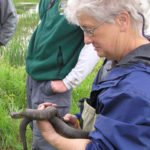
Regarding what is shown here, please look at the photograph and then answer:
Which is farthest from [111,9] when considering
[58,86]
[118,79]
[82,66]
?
[58,86]

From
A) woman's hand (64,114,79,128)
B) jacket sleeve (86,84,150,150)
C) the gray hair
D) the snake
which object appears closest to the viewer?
jacket sleeve (86,84,150,150)

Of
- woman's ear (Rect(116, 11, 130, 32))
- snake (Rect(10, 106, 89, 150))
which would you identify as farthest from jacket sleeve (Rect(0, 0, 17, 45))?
woman's ear (Rect(116, 11, 130, 32))

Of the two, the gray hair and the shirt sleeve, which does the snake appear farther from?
the gray hair

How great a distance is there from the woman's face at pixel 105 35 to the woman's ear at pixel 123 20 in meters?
0.03

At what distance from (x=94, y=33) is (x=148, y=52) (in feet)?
1.16

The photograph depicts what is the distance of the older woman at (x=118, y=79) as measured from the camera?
108 centimetres

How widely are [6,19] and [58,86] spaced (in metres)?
1.56

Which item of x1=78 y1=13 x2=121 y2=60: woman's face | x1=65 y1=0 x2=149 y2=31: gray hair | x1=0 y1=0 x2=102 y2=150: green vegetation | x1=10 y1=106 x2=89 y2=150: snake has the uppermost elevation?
x1=65 y1=0 x2=149 y2=31: gray hair

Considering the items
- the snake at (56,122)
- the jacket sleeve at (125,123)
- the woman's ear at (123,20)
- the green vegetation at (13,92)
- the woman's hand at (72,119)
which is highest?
the woman's ear at (123,20)

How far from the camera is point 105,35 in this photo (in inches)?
53.6

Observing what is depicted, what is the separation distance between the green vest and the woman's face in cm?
82

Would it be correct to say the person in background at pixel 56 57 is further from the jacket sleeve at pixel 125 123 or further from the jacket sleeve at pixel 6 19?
the jacket sleeve at pixel 125 123

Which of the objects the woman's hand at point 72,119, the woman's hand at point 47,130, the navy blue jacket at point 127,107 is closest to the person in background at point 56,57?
the woman's hand at point 72,119

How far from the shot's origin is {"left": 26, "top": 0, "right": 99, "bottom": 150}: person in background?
224cm
